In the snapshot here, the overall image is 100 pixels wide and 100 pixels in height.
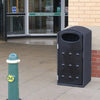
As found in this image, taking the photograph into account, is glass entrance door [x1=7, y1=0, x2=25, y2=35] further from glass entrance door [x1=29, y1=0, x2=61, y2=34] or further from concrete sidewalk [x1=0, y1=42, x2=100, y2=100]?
concrete sidewalk [x1=0, y1=42, x2=100, y2=100]

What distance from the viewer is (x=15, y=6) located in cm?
1625

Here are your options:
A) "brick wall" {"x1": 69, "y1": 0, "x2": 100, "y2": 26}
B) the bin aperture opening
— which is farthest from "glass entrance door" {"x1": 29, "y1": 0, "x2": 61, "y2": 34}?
the bin aperture opening

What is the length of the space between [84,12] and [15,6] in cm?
942

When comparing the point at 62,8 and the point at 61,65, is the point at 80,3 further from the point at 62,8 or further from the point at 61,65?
the point at 62,8

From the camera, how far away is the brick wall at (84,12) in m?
7.26

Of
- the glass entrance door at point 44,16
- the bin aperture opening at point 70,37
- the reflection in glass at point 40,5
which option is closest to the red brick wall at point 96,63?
the bin aperture opening at point 70,37

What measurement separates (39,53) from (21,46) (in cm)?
213

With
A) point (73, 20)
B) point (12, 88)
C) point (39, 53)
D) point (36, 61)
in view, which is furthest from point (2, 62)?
point (12, 88)

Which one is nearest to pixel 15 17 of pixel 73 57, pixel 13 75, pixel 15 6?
pixel 15 6

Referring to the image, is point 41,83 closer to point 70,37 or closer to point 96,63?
point 70,37

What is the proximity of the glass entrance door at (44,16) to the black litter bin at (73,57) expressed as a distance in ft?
33.3

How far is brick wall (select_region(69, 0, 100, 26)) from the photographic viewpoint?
7.26m

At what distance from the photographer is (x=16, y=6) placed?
16.3 m

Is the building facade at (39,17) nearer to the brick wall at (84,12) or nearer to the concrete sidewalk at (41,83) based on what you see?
the concrete sidewalk at (41,83)
